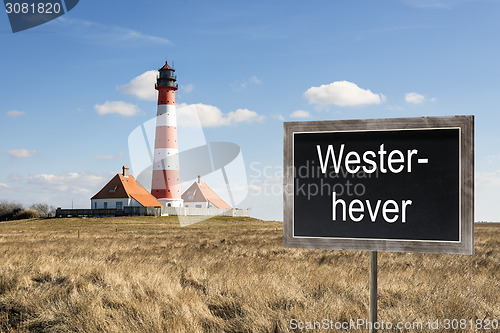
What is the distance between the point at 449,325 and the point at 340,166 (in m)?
2.99

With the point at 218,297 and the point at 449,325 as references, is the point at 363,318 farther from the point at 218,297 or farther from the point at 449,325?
the point at 218,297

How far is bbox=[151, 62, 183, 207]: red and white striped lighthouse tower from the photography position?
61.4 m

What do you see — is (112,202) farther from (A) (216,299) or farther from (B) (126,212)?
(A) (216,299)

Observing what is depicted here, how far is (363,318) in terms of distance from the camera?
585 centimetres

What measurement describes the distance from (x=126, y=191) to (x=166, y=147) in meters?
13.6

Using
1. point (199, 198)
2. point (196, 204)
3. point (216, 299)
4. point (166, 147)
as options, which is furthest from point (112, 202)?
point (216, 299)

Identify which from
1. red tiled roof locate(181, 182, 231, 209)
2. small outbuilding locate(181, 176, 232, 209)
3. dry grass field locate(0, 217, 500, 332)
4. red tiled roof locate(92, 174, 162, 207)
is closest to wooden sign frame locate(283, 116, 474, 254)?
dry grass field locate(0, 217, 500, 332)

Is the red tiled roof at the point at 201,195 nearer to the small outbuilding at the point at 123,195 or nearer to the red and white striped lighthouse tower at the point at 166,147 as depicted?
the small outbuilding at the point at 123,195

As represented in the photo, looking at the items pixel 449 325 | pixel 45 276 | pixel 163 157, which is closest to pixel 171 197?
pixel 163 157

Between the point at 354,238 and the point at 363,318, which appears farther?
the point at 363,318

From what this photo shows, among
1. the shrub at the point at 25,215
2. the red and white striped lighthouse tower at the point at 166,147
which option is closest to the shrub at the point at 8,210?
the shrub at the point at 25,215

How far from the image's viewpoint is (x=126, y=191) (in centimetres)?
7044

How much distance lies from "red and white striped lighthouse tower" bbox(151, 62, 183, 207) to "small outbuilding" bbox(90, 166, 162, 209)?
2379mm

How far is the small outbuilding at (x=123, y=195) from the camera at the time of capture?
69625mm
